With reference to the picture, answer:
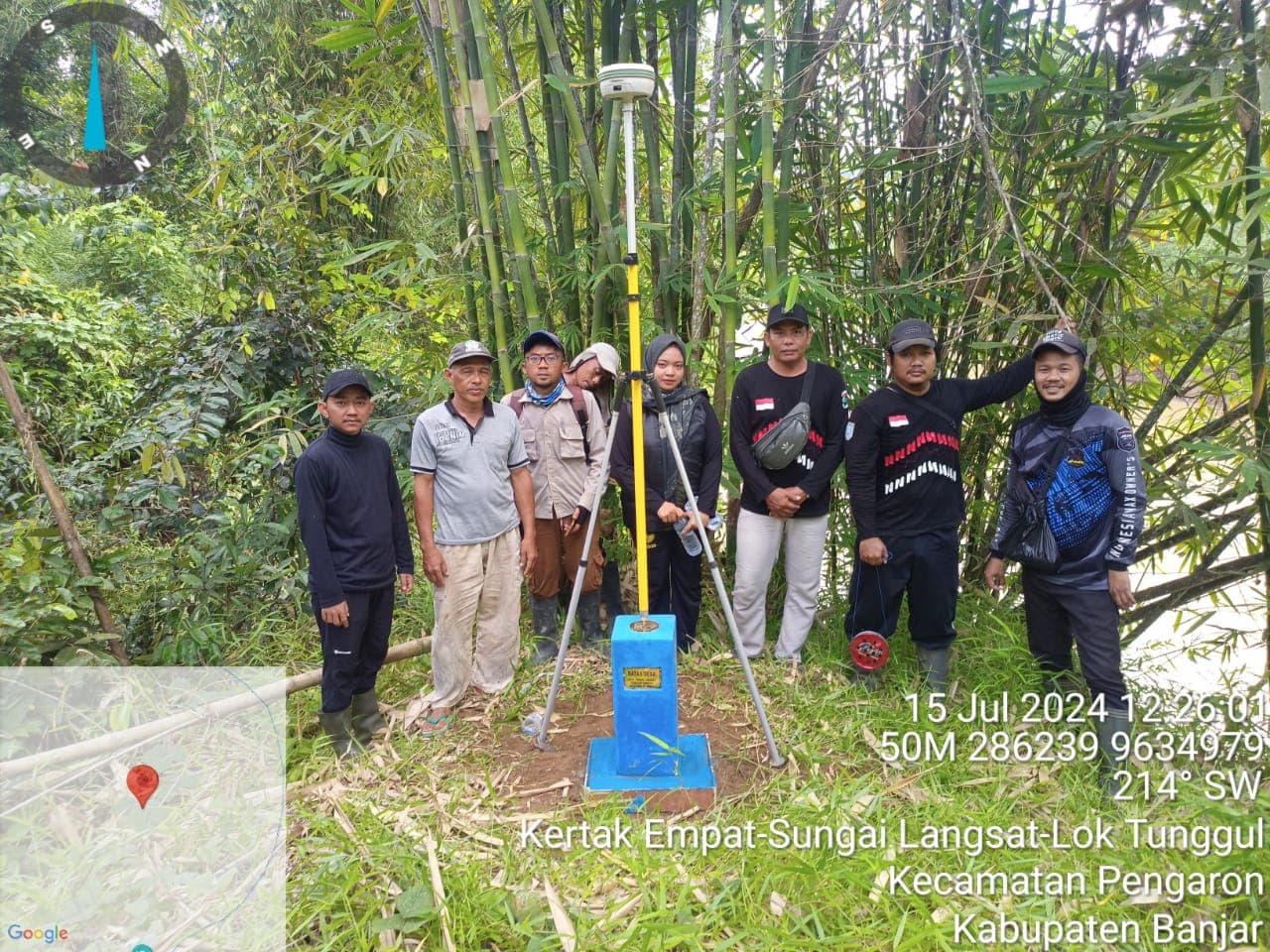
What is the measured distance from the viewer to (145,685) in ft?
9.32


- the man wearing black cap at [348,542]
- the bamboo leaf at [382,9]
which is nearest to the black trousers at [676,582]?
the man wearing black cap at [348,542]

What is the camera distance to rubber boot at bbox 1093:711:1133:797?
2.23 meters

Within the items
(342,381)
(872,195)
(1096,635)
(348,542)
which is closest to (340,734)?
(348,542)

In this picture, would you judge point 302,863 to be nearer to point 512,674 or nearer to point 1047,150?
point 512,674

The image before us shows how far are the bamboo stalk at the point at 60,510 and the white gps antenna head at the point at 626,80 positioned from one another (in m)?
2.13

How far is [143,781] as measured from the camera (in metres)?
2.30

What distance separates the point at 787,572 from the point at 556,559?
0.90 m

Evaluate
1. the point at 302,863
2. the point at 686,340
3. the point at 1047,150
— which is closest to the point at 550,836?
the point at 302,863

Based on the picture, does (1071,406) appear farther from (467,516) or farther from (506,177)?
(506,177)

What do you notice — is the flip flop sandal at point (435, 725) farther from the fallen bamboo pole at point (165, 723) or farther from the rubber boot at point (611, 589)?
the rubber boot at point (611, 589)

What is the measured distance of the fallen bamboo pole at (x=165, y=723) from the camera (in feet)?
7.11

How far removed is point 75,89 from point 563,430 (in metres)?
5.07

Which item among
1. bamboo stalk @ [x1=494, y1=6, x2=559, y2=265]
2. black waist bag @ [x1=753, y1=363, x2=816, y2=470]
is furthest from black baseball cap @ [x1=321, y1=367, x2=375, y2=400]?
black waist bag @ [x1=753, y1=363, x2=816, y2=470]
